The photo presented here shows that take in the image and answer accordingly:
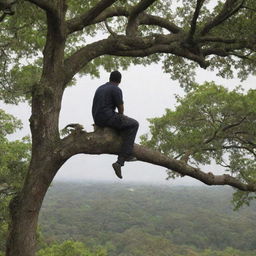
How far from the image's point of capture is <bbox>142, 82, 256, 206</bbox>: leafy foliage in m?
11.6

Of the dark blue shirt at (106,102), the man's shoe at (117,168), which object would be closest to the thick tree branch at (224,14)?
the dark blue shirt at (106,102)

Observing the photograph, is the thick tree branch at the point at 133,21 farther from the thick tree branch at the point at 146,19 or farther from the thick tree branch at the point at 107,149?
the thick tree branch at the point at 107,149

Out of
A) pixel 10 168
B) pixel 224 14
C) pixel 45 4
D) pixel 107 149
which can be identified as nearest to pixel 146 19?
pixel 224 14

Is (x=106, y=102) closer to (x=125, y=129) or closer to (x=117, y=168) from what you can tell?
(x=125, y=129)

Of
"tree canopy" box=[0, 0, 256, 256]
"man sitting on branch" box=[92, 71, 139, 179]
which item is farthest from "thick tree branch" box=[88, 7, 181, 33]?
"man sitting on branch" box=[92, 71, 139, 179]

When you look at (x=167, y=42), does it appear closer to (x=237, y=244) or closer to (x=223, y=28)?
(x=223, y=28)

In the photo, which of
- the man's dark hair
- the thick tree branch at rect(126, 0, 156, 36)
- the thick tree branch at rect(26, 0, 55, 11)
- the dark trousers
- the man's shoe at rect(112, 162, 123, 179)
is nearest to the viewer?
the thick tree branch at rect(26, 0, 55, 11)

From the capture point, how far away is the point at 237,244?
11494cm

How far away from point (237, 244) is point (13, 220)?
122516 mm

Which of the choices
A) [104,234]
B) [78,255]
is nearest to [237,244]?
[104,234]

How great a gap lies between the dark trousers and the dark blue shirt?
0.10 m

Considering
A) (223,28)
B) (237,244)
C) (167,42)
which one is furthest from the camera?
(237,244)

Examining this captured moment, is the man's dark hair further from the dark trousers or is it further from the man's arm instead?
the dark trousers

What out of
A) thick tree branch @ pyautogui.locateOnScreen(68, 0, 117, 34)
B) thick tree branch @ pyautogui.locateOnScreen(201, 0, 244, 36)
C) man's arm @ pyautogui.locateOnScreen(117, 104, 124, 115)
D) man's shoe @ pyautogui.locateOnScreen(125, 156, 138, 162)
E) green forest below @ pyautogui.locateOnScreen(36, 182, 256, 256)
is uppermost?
thick tree branch @ pyautogui.locateOnScreen(201, 0, 244, 36)
